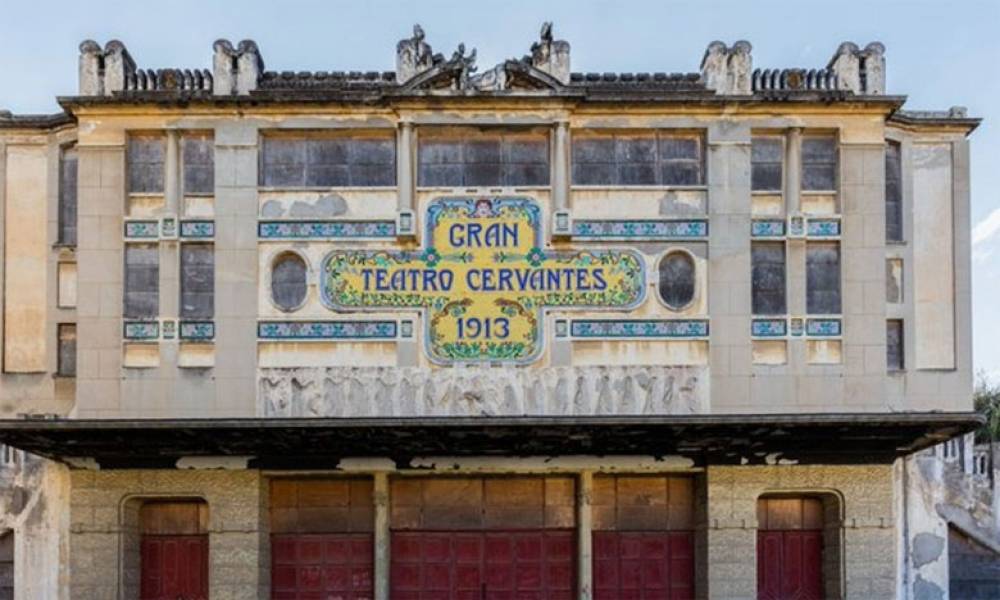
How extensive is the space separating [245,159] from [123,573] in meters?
6.81

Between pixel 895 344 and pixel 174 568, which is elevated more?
pixel 895 344

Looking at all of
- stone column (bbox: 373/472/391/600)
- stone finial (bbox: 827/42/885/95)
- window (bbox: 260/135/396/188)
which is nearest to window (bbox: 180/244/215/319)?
window (bbox: 260/135/396/188)

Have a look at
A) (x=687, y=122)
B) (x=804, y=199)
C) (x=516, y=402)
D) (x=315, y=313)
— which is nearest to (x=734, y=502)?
(x=516, y=402)

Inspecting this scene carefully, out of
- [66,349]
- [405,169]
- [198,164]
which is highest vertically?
[198,164]

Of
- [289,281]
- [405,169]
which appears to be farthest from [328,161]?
[289,281]

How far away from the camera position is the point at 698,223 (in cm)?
1805

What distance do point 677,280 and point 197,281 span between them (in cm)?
767

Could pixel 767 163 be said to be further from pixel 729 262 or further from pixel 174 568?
pixel 174 568

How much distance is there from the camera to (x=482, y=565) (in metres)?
18.5

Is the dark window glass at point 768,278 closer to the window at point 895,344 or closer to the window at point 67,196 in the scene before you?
the window at point 895,344

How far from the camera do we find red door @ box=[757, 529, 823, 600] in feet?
60.3

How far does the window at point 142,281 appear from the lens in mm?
17922

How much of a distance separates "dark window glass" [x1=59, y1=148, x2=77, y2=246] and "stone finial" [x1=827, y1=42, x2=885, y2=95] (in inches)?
500

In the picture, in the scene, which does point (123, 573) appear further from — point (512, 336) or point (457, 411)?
point (512, 336)
